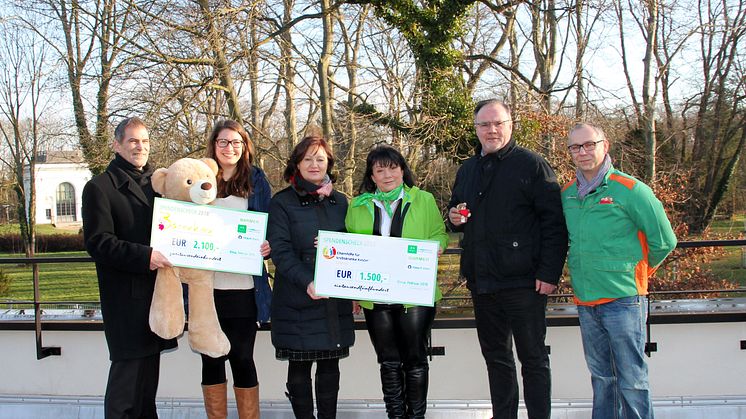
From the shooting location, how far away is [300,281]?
3.13 m

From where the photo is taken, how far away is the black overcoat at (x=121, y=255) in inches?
117

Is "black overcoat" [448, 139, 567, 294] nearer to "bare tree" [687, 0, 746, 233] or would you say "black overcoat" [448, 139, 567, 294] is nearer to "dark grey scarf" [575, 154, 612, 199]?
"dark grey scarf" [575, 154, 612, 199]

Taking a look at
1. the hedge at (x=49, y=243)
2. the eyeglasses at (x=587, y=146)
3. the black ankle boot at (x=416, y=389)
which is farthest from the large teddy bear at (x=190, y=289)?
the hedge at (x=49, y=243)

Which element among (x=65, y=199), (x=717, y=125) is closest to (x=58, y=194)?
(x=65, y=199)

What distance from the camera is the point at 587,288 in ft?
10.1

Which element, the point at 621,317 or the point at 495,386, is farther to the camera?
the point at 495,386

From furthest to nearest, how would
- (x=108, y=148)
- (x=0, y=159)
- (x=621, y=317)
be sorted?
(x=0, y=159) < (x=108, y=148) < (x=621, y=317)

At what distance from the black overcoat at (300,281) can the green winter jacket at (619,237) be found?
52.5 inches

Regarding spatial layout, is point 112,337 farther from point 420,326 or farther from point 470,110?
point 470,110

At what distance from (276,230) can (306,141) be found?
0.53 meters

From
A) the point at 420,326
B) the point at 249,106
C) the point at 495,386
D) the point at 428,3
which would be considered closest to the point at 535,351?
the point at 495,386

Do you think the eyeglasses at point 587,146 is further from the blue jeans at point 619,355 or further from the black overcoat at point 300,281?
the black overcoat at point 300,281

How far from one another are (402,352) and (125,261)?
1.57m

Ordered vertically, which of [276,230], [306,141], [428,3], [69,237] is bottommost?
[69,237]
